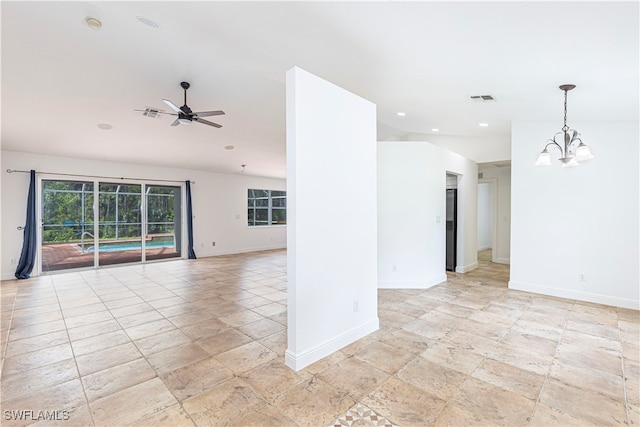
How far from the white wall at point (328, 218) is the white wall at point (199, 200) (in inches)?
268

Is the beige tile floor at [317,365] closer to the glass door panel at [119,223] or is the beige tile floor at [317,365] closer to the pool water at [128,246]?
the pool water at [128,246]

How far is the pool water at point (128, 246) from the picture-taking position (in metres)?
7.31

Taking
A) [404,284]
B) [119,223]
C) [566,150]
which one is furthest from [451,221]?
[119,223]

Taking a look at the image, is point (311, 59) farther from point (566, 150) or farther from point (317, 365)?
point (566, 150)

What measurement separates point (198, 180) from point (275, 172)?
2.41 metres

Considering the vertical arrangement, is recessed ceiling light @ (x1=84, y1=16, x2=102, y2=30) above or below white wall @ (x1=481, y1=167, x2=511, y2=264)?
above

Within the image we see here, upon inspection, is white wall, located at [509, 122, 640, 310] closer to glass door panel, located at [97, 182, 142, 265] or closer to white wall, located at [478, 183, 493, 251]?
white wall, located at [478, 183, 493, 251]

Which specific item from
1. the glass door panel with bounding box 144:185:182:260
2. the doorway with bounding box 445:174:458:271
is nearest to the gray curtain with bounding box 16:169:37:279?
the glass door panel with bounding box 144:185:182:260

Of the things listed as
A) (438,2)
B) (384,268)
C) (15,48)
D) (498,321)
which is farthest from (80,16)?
(498,321)

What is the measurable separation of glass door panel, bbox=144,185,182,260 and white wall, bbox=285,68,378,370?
23.1 feet

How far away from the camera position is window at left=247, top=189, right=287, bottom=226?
1059 centimetres

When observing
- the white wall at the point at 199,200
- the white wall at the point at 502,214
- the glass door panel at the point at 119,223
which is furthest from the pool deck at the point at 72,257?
the white wall at the point at 502,214

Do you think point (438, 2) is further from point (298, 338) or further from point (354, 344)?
point (354, 344)

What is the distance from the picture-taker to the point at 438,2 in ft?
6.89
